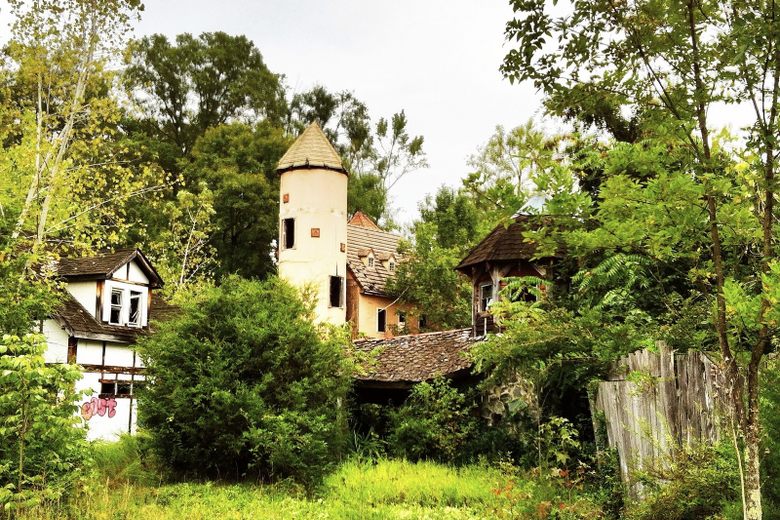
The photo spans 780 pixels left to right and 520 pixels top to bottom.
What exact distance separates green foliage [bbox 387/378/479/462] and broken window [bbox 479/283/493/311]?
2883 millimetres

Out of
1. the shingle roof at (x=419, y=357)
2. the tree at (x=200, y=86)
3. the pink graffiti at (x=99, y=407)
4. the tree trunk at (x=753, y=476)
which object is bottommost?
the pink graffiti at (x=99, y=407)

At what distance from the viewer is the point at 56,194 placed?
17703 millimetres

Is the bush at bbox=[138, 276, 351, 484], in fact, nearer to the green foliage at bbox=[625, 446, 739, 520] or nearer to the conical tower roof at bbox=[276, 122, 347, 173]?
the green foliage at bbox=[625, 446, 739, 520]

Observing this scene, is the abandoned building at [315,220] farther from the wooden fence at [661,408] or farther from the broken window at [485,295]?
the wooden fence at [661,408]

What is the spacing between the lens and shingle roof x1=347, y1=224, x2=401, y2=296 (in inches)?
1334

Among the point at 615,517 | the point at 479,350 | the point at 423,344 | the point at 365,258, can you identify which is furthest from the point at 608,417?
the point at 365,258

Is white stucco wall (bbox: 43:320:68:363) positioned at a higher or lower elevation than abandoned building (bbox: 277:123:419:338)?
lower

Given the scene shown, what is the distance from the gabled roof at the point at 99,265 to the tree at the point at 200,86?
53.3 feet

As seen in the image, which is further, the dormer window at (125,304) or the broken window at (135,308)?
the broken window at (135,308)

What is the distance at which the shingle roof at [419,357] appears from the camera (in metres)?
18.5

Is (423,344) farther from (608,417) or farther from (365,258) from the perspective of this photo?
(365,258)

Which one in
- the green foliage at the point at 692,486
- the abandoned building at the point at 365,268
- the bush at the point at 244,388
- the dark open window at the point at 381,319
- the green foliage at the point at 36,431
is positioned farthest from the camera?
the dark open window at the point at 381,319

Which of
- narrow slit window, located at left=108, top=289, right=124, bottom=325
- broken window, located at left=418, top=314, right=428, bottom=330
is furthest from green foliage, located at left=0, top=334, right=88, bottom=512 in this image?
broken window, located at left=418, top=314, right=428, bottom=330

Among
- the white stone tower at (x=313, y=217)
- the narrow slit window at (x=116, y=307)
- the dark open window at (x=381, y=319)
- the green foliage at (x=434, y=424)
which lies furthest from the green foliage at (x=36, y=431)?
the dark open window at (x=381, y=319)
